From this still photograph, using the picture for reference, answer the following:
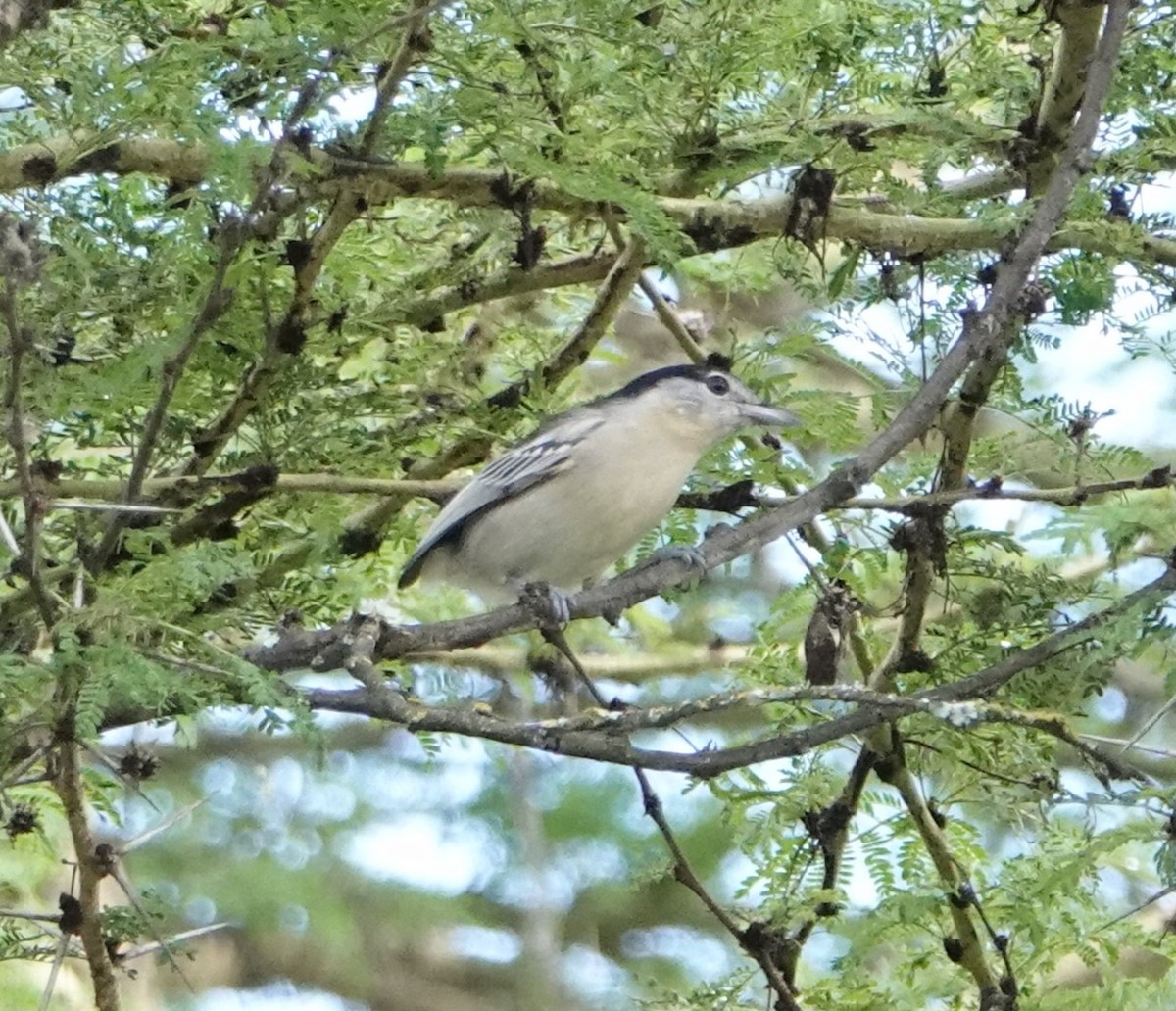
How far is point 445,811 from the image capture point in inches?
284

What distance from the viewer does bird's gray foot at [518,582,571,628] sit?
11.4 ft

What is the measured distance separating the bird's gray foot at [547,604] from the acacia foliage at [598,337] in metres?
0.37

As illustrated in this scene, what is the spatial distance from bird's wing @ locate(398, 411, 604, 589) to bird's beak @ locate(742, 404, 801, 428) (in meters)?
0.49

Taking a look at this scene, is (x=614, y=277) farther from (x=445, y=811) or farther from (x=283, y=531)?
(x=445, y=811)

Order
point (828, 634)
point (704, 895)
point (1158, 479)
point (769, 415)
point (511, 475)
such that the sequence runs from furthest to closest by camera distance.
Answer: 1. point (511, 475)
2. point (769, 415)
3. point (828, 634)
4. point (704, 895)
5. point (1158, 479)

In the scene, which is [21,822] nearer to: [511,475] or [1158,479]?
[511,475]

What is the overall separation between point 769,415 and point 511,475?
73cm

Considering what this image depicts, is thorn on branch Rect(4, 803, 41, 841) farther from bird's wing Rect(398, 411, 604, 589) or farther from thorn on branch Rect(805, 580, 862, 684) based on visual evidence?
thorn on branch Rect(805, 580, 862, 684)

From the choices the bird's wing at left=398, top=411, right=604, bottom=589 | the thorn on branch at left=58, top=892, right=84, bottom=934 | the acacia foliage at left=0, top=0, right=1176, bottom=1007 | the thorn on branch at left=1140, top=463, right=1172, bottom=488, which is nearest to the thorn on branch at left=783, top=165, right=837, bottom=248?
the acacia foliage at left=0, top=0, right=1176, bottom=1007

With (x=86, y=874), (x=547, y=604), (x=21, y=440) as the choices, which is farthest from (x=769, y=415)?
(x=21, y=440)

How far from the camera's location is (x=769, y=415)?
4.34 metres

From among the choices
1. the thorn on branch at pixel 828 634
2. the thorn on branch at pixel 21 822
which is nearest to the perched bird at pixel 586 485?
the thorn on branch at pixel 828 634

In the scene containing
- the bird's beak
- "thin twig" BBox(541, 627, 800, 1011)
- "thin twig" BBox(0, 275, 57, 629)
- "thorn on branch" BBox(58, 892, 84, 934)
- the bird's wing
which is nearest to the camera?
"thin twig" BBox(0, 275, 57, 629)

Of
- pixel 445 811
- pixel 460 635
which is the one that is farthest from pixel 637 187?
pixel 445 811
